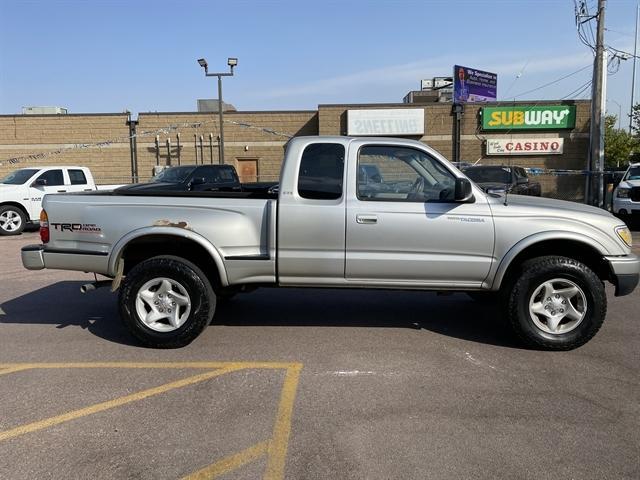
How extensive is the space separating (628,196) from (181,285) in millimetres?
14277

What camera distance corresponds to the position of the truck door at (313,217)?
500 centimetres

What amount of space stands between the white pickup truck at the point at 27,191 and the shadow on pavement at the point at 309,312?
335 inches

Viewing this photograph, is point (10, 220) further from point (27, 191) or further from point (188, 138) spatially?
point (188, 138)

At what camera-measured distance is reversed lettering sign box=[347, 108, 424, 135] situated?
85.2 feet

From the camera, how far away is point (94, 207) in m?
5.13

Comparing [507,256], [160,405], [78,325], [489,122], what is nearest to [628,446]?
[507,256]

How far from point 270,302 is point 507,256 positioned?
312 cm

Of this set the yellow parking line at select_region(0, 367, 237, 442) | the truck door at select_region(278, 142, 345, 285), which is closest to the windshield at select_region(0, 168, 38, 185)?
the truck door at select_region(278, 142, 345, 285)

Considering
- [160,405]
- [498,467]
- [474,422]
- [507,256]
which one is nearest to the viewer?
[498,467]

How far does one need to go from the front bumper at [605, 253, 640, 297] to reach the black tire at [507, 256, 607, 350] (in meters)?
0.16

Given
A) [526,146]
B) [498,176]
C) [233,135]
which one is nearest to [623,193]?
[498,176]

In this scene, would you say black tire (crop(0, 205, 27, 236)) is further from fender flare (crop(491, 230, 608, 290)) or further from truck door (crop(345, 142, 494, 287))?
fender flare (crop(491, 230, 608, 290))

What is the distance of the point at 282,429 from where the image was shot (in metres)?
3.54

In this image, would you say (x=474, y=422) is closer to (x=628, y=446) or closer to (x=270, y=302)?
(x=628, y=446)
